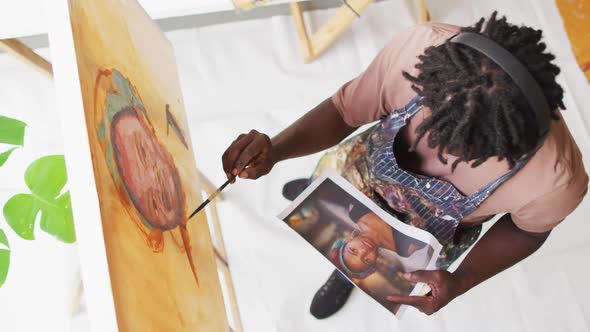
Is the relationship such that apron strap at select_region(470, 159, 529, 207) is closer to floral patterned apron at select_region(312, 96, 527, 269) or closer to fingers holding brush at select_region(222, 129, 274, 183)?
floral patterned apron at select_region(312, 96, 527, 269)

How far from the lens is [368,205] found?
937 mm

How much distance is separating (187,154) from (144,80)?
0.55 feet

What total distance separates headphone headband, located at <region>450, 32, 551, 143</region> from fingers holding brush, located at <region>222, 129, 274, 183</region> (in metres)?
0.37

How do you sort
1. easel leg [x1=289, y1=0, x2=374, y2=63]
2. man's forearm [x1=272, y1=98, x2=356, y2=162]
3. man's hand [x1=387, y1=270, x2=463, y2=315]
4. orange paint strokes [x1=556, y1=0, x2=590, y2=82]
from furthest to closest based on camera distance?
orange paint strokes [x1=556, y1=0, x2=590, y2=82] < easel leg [x1=289, y1=0, x2=374, y2=63] < man's forearm [x1=272, y1=98, x2=356, y2=162] < man's hand [x1=387, y1=270, x2=463, y2=315]

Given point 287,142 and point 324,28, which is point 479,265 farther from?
point 324,28

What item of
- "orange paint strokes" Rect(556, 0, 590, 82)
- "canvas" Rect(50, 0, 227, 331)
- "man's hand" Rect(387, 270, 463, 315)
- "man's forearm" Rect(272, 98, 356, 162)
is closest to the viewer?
"canvas" Rect(50, 0, 227, 331)

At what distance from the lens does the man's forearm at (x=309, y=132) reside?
0.92 meters

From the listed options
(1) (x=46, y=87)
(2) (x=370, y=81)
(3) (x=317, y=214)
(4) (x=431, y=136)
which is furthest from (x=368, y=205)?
(1) (x=46, y=87)

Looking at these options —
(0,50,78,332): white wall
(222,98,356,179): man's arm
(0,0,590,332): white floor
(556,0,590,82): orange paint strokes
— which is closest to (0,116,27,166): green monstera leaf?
(222,98,356,179): man's arm

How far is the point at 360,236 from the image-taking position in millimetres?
969

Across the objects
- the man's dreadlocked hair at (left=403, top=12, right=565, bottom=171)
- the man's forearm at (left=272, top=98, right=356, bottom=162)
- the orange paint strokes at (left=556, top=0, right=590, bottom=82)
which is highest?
the orange paint strokes at (left=556, top=0, right=590, bottom=82)

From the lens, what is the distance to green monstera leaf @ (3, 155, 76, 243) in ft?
2.47

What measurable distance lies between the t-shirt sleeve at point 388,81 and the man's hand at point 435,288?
0.27 m

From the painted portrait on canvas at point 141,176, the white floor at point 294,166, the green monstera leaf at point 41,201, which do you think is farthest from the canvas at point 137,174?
the white floor at point 294,166
